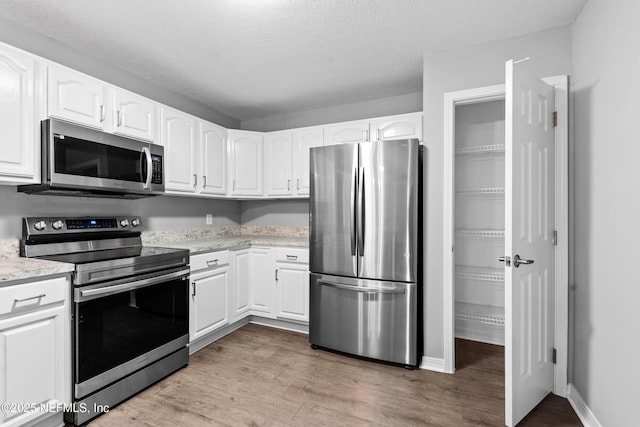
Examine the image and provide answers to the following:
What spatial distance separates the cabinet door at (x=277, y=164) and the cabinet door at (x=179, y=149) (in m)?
0.86

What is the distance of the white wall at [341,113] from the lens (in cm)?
339

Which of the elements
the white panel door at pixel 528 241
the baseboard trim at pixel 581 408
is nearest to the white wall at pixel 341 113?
the white panel door at pixel 528 241

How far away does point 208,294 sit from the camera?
2.80 meters

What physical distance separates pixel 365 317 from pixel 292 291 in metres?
0.87

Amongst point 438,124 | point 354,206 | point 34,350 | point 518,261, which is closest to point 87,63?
point 34,350

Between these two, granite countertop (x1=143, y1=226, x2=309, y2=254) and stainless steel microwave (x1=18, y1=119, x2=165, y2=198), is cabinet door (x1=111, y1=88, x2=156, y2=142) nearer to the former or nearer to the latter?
stainless steel microwave (x1=18, y1=119, x2=165, y2=198)

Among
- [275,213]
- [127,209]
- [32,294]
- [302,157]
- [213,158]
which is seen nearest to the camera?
[32,294]

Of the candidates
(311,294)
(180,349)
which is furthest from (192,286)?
(311,294)

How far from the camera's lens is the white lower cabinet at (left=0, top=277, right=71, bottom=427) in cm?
151

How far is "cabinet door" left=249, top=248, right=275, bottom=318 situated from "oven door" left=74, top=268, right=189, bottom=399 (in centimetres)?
89

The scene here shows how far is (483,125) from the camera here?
3041 mm

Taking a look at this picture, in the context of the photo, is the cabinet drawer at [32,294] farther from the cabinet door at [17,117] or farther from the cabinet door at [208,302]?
the cabinet door at [208,302]

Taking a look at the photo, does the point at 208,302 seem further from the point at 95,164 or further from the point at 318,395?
the point at 95,164

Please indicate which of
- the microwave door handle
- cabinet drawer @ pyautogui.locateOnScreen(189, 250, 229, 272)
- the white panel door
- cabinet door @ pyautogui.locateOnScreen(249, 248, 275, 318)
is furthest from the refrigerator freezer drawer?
the microwave door handle
